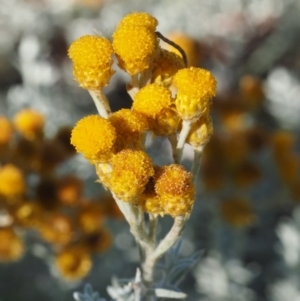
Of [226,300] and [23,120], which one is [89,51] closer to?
[23,120]

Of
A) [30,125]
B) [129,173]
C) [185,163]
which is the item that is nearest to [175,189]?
[129,173]

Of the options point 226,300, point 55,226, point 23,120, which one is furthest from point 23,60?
point 226,300

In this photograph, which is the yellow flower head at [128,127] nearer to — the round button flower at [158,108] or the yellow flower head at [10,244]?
the round button flower at [158,108]

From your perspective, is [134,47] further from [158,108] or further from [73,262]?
[73,262]

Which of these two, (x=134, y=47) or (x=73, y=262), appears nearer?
(x=134, y=47)

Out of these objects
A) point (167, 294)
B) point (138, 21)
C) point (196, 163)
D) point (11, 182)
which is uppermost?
point (138, 21)
